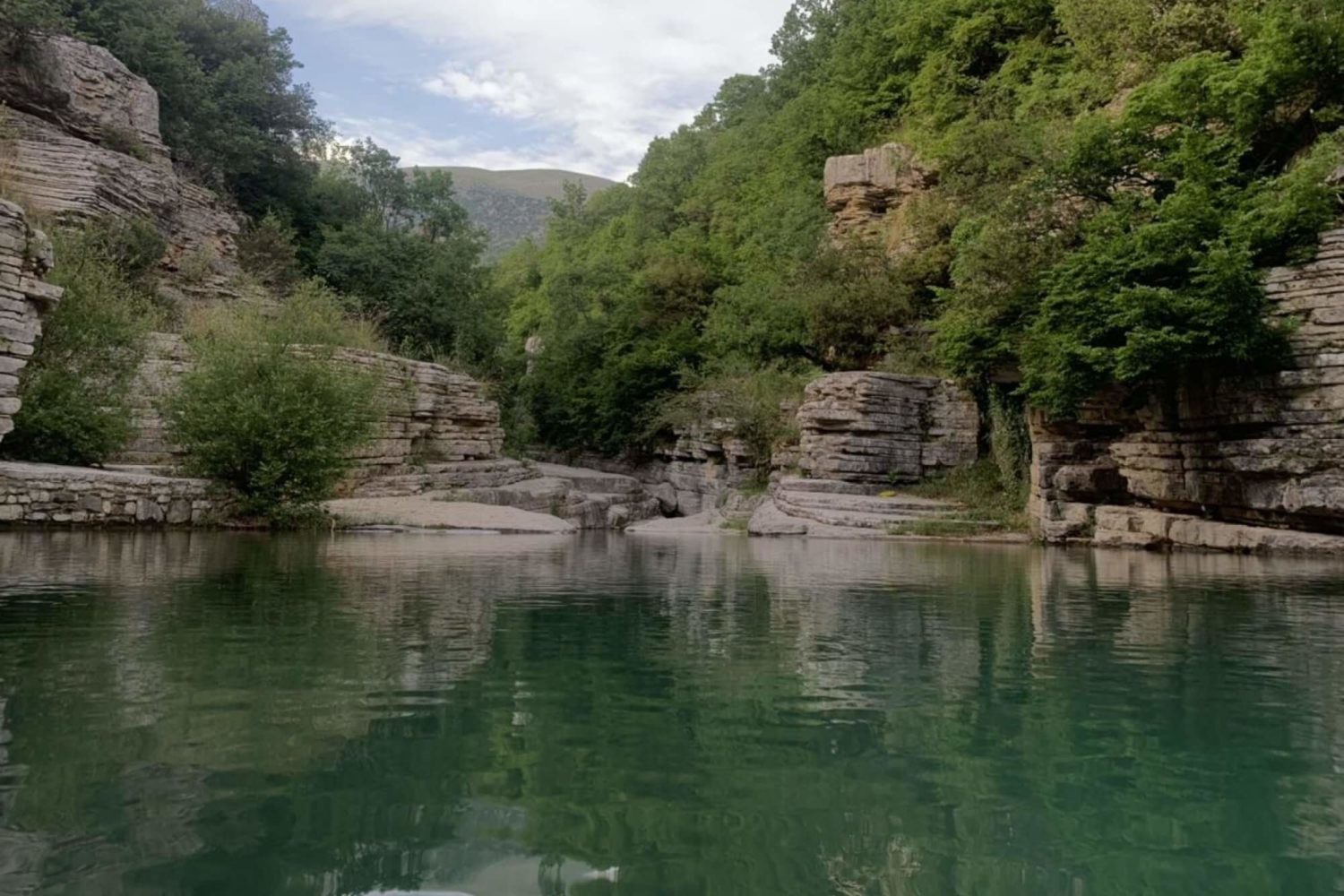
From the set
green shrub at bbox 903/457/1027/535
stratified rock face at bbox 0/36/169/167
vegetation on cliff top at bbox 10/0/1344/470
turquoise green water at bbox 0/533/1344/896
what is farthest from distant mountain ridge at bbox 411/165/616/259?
turquoise green water at bbox 0/533/1344/896

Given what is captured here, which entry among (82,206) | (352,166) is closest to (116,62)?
Result: (82,206)

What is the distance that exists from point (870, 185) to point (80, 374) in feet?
90.2

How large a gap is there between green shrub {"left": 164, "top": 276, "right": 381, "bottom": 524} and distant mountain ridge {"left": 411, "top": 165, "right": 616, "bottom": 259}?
124 meters

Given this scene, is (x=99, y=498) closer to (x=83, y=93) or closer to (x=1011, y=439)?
(x=1011, y=439)

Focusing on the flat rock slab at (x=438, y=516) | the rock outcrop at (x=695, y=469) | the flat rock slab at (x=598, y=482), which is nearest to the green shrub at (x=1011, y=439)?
the rock outcrop at (x=695, y=469)

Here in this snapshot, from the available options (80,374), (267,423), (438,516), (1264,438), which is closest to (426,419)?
(438,516)

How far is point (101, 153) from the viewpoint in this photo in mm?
28688

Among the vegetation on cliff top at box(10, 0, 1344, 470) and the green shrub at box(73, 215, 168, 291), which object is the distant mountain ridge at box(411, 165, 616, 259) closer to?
the vegetation on cliff top at box(10, 0, 1344, 470)

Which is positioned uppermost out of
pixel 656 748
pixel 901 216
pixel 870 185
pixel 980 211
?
pixel 870 185

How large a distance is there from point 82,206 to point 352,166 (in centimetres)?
2283

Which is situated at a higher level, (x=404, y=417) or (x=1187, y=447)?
(x=404, y=417)

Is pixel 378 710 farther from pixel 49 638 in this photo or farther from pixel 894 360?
pixel 894 360

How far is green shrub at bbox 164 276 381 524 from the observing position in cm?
1672

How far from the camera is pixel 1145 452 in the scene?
1838 cm
